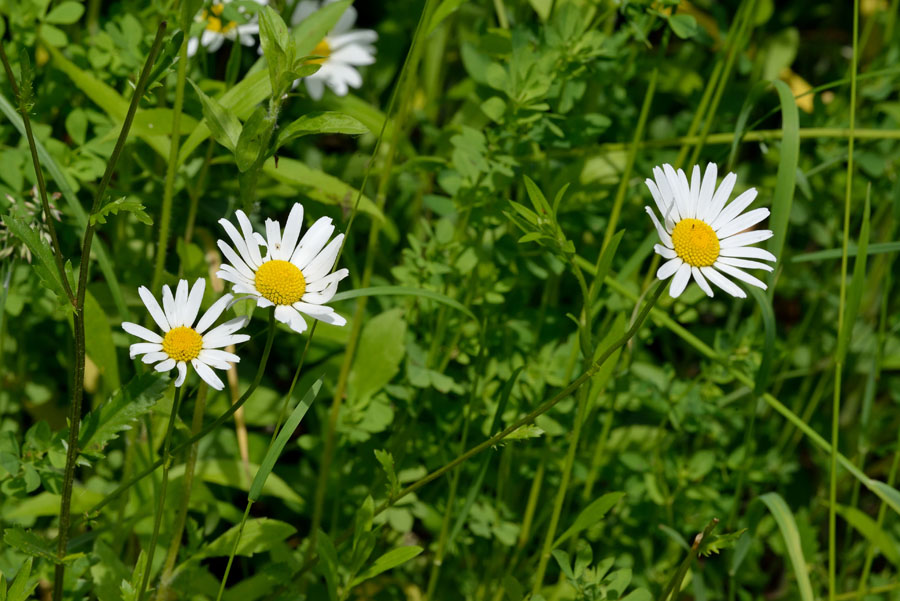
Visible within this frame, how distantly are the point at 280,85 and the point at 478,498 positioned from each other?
33.2 inches

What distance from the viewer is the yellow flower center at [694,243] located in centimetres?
100

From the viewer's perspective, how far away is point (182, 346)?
97 cm

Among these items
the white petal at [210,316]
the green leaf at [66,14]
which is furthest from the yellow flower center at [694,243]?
the green leaf at [66,14]

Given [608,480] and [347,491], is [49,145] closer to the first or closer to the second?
[347,491]

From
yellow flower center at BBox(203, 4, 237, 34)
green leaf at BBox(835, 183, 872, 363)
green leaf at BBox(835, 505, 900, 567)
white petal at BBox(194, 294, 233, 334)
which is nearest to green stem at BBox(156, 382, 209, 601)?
white petal at BBox(194, 294, 233, 334)

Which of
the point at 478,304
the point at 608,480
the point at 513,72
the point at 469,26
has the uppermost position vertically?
the point at 469,26

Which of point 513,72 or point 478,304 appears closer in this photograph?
point 513,72

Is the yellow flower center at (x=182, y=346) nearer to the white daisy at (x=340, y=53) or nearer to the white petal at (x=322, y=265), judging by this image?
the white petal at (x=322, y=265)

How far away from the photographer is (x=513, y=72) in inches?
55.1

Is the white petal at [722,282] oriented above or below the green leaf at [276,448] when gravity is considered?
above

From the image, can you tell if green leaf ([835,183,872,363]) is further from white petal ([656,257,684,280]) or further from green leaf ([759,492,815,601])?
white petal ([656,257,684,280])

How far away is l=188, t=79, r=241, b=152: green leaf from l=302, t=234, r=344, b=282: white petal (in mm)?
155

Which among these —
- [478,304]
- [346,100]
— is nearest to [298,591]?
[478,304]

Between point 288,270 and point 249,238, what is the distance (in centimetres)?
6
